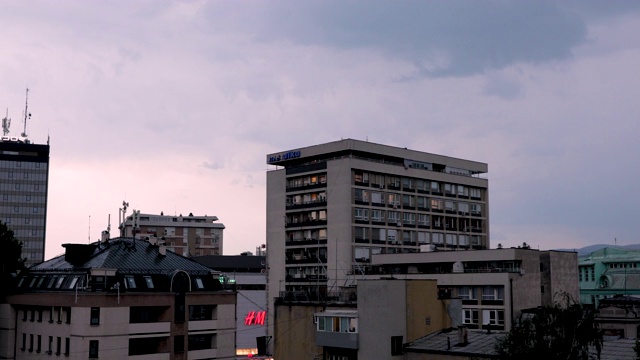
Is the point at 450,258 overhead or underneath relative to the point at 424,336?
overhead

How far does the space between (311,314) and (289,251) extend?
4922cm

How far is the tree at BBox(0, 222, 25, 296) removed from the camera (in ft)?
276

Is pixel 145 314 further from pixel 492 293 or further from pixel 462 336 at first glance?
pixel 492 293

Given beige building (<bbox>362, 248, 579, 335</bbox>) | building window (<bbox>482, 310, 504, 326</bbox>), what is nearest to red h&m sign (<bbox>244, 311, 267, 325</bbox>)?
beige building (<bbox>362, 248, 579, 335</bbox>)

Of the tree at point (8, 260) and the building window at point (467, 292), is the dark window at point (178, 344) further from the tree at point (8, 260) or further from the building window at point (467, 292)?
the building window at point (467, 292)

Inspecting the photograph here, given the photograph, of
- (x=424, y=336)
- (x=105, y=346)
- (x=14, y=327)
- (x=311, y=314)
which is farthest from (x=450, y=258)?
(x=14, y=327)

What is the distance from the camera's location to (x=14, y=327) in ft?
266

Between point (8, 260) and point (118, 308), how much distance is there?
2398 cm

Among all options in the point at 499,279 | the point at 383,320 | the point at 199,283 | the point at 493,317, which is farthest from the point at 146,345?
the point at 499,279

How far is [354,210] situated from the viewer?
122438 mm

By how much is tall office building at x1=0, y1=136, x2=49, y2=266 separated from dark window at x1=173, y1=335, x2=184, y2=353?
134m

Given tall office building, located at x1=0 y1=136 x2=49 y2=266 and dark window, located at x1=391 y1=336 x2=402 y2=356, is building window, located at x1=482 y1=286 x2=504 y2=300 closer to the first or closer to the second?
dark window, located at x1=391 y1=336 x2=402 y2=356

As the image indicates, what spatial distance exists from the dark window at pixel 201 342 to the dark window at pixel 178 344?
1.09 meters

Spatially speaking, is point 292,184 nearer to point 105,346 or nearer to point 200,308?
point 200,308
